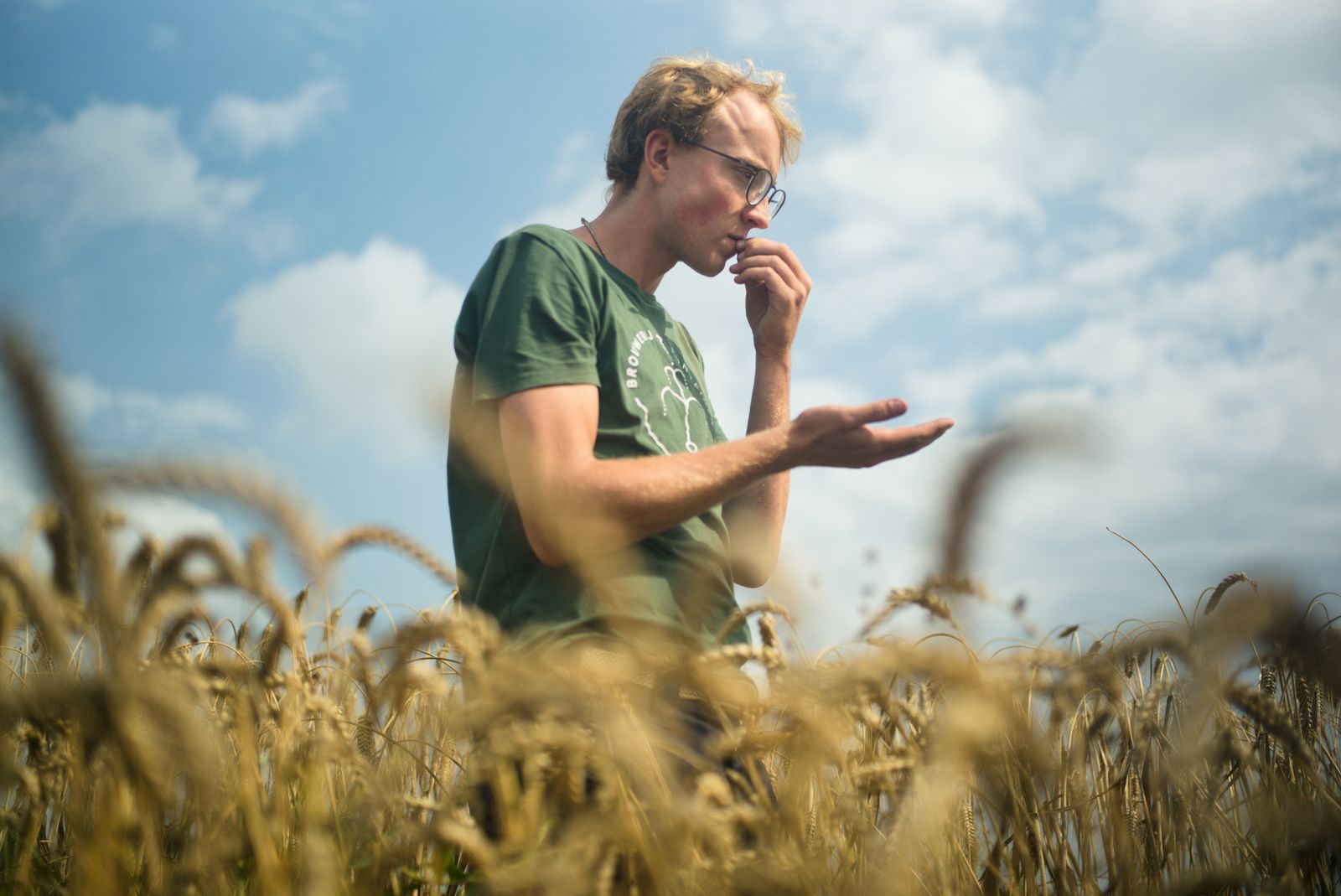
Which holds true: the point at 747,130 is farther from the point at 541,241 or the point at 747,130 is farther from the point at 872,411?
the point at 872,411

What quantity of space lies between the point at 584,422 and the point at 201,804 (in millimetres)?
1193

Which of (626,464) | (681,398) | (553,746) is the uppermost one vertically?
(681,398)

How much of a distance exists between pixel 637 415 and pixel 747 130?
1.16m

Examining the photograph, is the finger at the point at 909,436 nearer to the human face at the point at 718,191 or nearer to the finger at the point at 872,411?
the finger at the point at 872,411

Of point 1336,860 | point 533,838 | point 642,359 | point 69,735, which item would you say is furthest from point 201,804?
point 1336,860

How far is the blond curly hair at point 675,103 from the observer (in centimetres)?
301

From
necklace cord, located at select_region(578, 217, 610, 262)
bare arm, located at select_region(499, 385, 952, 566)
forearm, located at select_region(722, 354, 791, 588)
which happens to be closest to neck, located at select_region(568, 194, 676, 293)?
necklace cord, located at select_region(578, 217, 610, 262)

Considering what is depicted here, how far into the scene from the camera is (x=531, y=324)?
7.15 ft

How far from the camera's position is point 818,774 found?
5.38 feet

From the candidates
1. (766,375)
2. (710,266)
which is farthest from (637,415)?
(766,375)

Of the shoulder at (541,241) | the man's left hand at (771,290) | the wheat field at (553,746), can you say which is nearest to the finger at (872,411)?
the wheat field at (553,746)

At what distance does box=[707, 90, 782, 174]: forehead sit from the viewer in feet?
9.78

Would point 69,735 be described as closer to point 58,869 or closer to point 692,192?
point 58,869

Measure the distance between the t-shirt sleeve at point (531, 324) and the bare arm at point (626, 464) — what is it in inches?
1.7
